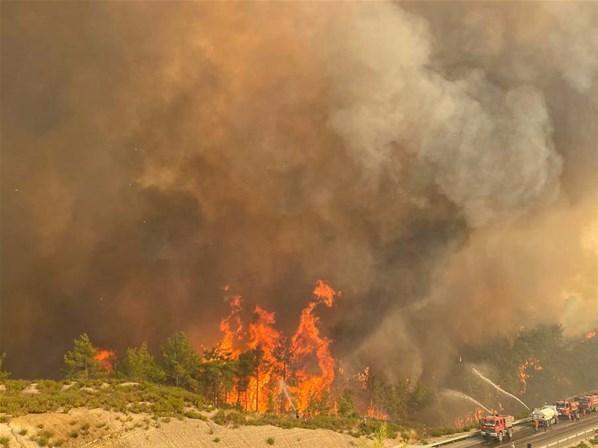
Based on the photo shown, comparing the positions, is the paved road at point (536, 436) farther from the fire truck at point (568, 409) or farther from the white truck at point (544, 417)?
the fire truck at point (568, 409)

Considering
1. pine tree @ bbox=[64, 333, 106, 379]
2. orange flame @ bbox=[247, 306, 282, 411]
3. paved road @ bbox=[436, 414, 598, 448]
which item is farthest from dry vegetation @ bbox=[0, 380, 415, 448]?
orange flame @ bbox=[247, 306, 282, 411]

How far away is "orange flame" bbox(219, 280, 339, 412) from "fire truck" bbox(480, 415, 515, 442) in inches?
1166

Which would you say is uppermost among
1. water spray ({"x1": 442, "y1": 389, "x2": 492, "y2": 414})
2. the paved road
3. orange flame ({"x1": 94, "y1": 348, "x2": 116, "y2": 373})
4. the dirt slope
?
orange flame ({"x1": 94, "y1": 348, "x2": 116, "y2": 373})

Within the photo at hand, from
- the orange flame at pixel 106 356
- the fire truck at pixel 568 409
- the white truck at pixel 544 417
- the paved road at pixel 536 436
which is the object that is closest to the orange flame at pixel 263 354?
the orange flame at pixel 106 356

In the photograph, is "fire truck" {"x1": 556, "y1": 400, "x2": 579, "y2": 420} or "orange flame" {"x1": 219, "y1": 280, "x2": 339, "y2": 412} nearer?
"fire truck" {"x1": 556, "y1": 400, "x2": 579, "y2": 420}

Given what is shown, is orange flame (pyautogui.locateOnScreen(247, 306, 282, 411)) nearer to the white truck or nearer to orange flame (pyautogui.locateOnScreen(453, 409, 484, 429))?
orange flame (pyautogui.locateOnScreen(453, 409, 484, 429))

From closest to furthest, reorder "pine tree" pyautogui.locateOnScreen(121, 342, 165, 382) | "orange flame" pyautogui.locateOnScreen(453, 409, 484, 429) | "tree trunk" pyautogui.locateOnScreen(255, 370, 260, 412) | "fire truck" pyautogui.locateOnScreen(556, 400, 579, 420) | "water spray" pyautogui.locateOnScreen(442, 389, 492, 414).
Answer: "fire truck" pyautogui.locateOnScreen(556, 400, 579, 420) < "pine tree" pyautogui.locateOnScreen(121, 342, 165, 382) < "tree trunk" pyautogui.locateOnScreen(255, 370, 260, 412) < "orange flame" pyautogui.locateOnScreen(453, 409, 484, 429) < "water spray" pyautogui.locateOnScreen(442, 389, 492, 414)

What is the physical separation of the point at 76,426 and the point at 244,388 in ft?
120

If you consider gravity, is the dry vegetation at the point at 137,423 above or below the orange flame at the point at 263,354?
below

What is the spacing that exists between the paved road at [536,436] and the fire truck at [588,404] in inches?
110

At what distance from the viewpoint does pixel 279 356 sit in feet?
242

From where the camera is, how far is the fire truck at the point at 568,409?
1897 inches

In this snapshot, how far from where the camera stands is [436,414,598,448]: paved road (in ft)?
124

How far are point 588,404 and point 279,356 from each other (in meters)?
40.2
